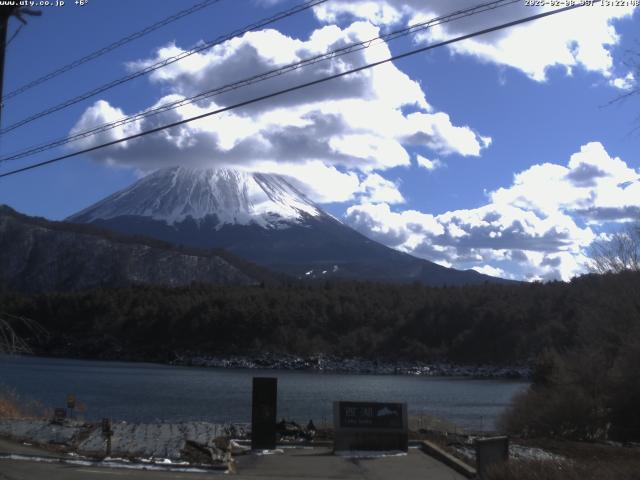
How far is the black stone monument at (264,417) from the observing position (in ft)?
70.2

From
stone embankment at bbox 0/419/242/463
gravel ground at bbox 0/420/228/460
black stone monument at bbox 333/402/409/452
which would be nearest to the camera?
stone embankment at bbox 0/419/242/463

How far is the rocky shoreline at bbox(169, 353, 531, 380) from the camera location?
13838 cm

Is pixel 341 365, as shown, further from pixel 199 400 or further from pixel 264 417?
pixel 264 417

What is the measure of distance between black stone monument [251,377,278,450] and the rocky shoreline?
11560 centimetres

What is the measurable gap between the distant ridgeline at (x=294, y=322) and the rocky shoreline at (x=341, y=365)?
307cm

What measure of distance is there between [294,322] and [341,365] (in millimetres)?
21616

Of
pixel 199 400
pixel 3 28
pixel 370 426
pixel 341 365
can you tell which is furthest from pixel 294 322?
pixel 3 28

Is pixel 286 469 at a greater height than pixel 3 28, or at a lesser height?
lesser

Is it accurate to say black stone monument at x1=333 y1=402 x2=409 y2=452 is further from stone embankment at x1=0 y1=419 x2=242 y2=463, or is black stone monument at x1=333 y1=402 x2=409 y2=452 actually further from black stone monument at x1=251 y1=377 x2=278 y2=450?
stone embankment at x1=0 y1=419 x2=242 y2=463

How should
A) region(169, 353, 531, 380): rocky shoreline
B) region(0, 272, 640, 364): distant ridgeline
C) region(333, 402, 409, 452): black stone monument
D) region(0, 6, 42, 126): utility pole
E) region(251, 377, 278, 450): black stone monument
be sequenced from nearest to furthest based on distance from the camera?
region(0, 6, 42, 126): utility pole, region(251, 377, 278, 450): black stone monument, region(333, 402, 409, 452): black stone monument, region(169, 353, 531, 380): rocky shoreline, region(0, 272, 640, 364): distant ridgeline

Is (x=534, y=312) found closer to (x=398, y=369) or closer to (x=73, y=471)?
(x=398, y=369)

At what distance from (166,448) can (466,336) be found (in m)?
136

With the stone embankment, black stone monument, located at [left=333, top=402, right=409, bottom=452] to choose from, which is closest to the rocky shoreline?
the stone embankment

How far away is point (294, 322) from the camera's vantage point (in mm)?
166750
